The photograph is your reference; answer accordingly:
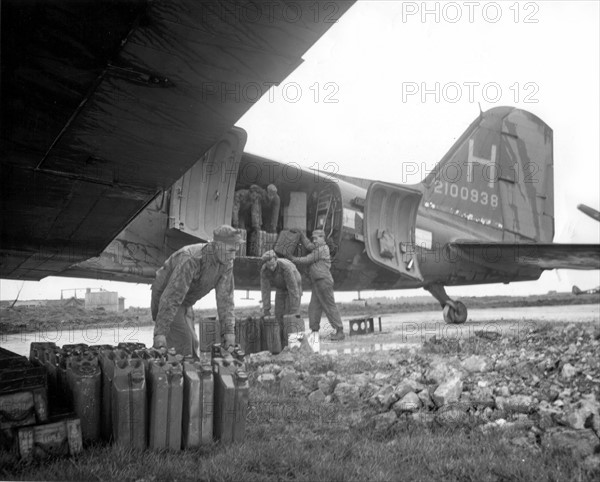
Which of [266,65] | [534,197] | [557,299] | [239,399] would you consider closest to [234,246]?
[239,399]

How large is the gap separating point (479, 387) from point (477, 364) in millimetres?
865

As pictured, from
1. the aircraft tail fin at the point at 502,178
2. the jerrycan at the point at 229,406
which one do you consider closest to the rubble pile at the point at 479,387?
the jerrycan at the point at 229,406

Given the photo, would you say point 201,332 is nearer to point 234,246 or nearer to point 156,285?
point 156,285

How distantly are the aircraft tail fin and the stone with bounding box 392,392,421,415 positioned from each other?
7.80 m

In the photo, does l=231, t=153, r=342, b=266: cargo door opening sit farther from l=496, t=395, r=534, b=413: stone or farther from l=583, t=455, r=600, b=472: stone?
l=583, t=455, r=600, b=472: stone

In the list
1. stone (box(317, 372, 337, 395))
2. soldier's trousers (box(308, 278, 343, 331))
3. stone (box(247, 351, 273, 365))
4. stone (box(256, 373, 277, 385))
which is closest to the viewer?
stone (box(317, 372, 337, 395))

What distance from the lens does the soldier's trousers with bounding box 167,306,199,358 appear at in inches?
193

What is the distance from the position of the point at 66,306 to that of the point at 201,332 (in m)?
1.73

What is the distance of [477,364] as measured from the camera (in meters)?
3.81

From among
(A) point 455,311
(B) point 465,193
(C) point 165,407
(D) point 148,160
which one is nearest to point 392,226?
(A) point 455,311

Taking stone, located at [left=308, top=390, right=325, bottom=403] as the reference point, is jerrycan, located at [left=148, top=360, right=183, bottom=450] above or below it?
above

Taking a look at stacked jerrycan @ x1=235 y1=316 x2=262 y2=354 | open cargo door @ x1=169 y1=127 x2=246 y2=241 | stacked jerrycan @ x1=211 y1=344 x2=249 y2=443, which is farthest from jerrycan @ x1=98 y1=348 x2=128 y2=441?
stacked jerrycan @ x1=235 y1=316 x2=262 y2=354

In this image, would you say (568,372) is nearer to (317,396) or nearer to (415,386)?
(415,386)

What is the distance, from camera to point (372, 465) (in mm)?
2041
